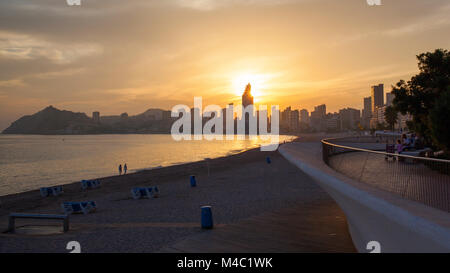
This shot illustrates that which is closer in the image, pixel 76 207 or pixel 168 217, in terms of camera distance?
pixel 168 217

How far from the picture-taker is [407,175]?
5.59m

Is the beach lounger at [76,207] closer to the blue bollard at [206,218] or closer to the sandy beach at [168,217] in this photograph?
the sandy beach at [168,217]

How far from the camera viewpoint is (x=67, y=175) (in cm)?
5069

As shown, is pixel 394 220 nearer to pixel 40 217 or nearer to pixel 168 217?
pixel 168 217

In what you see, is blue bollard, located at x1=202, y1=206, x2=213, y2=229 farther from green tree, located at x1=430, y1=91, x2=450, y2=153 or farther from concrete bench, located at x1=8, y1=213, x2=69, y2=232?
green tree, located at x1=430, y1=91, x2=450, y2=153

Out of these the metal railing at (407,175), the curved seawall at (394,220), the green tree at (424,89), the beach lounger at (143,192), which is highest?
the green tree at (424,89)

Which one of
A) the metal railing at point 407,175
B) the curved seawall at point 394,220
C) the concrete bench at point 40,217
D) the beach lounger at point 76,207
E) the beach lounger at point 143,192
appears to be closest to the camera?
the curved seawall at point 394,220

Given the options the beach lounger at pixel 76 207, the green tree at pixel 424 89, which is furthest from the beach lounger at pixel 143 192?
the green tree at pixel 424 89

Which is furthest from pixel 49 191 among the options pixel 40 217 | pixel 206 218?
pixel 206 218

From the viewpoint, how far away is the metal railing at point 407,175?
4.61 m

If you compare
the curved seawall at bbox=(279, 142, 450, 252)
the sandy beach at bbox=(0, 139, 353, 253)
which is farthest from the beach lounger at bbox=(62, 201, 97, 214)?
the curved seawall at bbox=(279, 142, 450, 252)

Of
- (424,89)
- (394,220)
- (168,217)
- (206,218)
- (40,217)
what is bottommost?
(168,217)

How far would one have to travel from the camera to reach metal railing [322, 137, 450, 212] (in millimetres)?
4609
